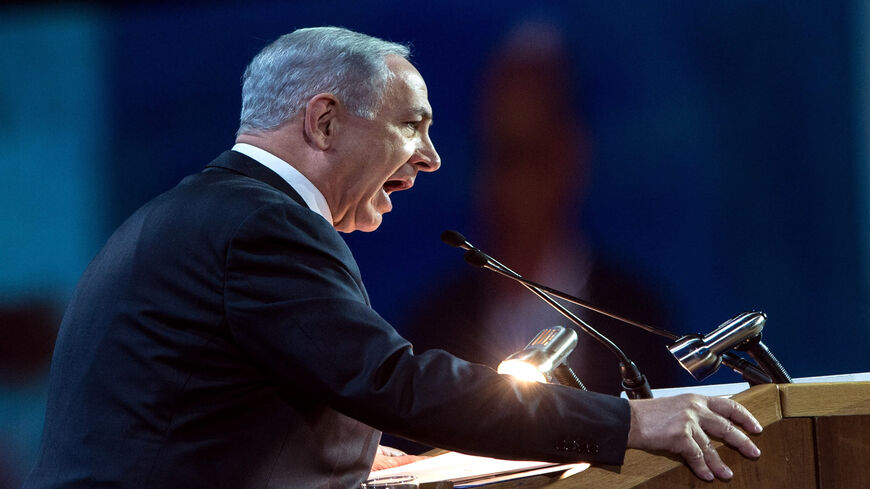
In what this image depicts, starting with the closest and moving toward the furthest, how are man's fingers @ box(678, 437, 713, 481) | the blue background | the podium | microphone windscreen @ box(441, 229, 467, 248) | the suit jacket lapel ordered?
man's fingers @ box(678, 437, 713, 481)
the podium
the suit jacket lapel
microphone windscreen @ box(441, 229, 467, 248)
the blue background

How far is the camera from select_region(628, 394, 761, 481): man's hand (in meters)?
1.10

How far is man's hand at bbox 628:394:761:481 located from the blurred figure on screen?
4.81 feet

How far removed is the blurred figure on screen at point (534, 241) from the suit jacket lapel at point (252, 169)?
126 centimetres

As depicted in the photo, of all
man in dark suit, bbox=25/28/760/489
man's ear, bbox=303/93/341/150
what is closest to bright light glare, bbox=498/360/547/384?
man in dark suit, bbox=25/28/760/489

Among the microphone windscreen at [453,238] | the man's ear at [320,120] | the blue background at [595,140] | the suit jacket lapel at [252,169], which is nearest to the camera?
the suit jacket lapel at [252,169]

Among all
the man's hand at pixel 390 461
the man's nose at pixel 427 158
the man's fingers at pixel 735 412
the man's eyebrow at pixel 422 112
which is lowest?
the man's hand at pixel 390 461

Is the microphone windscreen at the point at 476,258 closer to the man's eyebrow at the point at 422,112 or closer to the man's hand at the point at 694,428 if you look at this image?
the man's eyebrow at the point at 422,112

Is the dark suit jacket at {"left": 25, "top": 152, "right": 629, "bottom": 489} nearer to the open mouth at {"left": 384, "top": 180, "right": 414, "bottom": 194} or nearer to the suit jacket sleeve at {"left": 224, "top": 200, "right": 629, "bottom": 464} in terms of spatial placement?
the suit jacket sleeve at {"left": 224, "top": 200, "right": 629, "bottom": 464}

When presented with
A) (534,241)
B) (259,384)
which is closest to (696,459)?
(259,384)

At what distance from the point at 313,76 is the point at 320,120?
84mm

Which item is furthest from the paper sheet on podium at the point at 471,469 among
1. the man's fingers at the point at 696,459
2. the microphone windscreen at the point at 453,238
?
the microphone windscreen at the point at 453,238

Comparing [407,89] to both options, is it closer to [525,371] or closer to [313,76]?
[313,76]

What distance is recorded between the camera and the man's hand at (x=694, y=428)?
110 cm

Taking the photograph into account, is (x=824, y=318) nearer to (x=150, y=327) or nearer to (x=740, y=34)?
(x=740, y=34)
